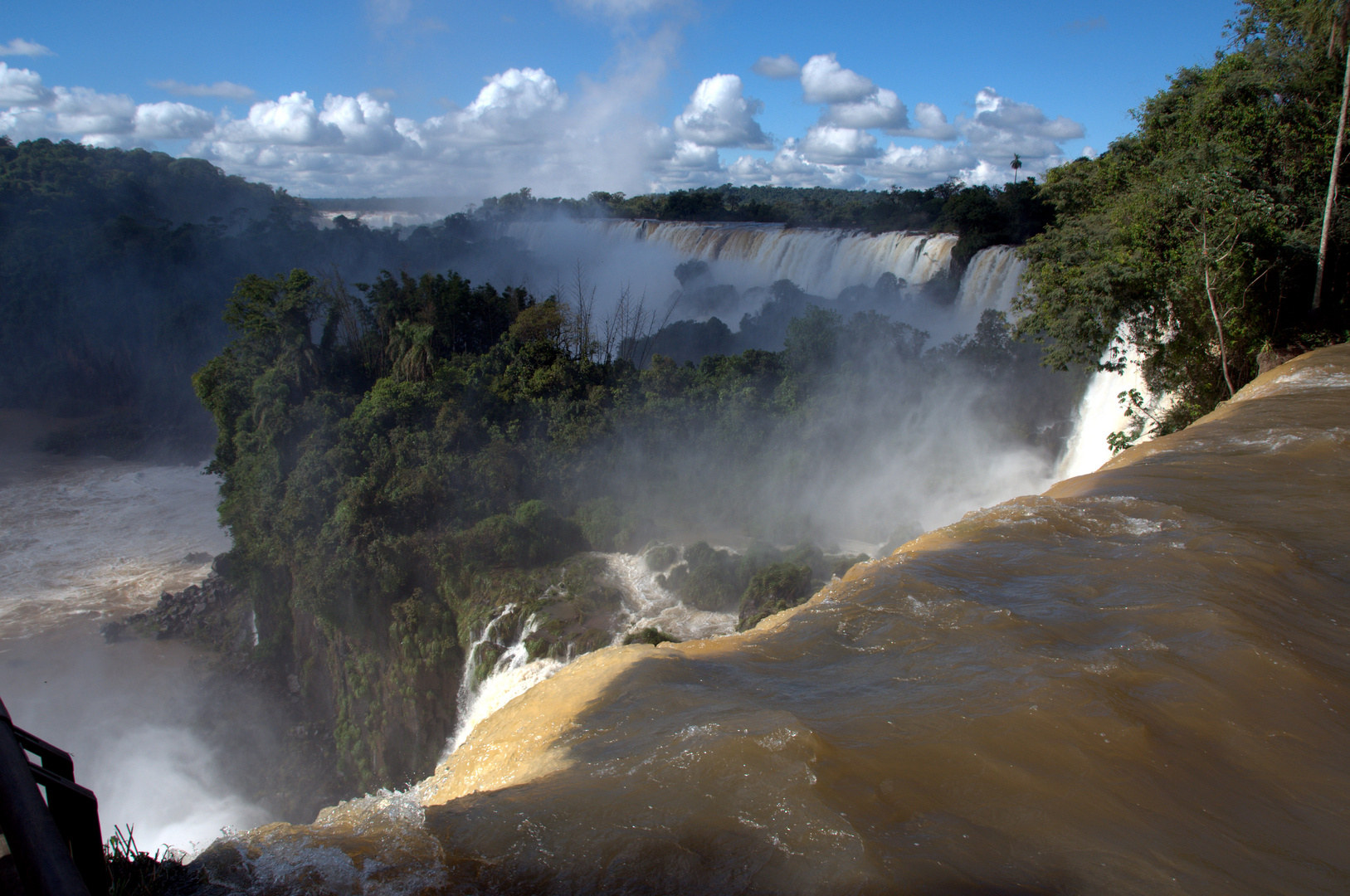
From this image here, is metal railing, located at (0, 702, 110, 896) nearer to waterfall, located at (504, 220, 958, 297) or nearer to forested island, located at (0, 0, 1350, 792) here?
forested island, located at (0, 0, 1350, 792)

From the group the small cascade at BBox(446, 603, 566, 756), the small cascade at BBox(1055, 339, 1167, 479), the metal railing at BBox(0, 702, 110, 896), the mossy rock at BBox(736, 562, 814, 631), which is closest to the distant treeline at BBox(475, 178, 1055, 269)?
the small cascade at BBox(1055, 339, 1167, 479)

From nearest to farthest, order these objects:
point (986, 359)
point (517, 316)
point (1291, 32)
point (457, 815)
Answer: point (457, 815) → point (1291, 32) → point (986, 359) → point (517, 316)

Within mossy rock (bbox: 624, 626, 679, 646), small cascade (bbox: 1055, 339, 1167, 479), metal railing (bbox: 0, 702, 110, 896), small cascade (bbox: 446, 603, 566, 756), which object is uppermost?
metal railing (bbox: 0, 702, 110, 896)

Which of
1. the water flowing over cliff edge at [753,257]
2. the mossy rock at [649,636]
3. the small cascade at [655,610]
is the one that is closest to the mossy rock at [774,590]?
the small cascade at [655,610]

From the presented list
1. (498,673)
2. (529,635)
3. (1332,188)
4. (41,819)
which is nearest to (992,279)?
(1332,188)

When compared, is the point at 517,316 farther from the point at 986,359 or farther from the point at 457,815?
the point at 457,815

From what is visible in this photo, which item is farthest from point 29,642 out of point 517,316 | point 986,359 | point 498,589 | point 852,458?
point 986,359

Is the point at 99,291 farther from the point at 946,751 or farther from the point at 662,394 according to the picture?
the point at 946,751
